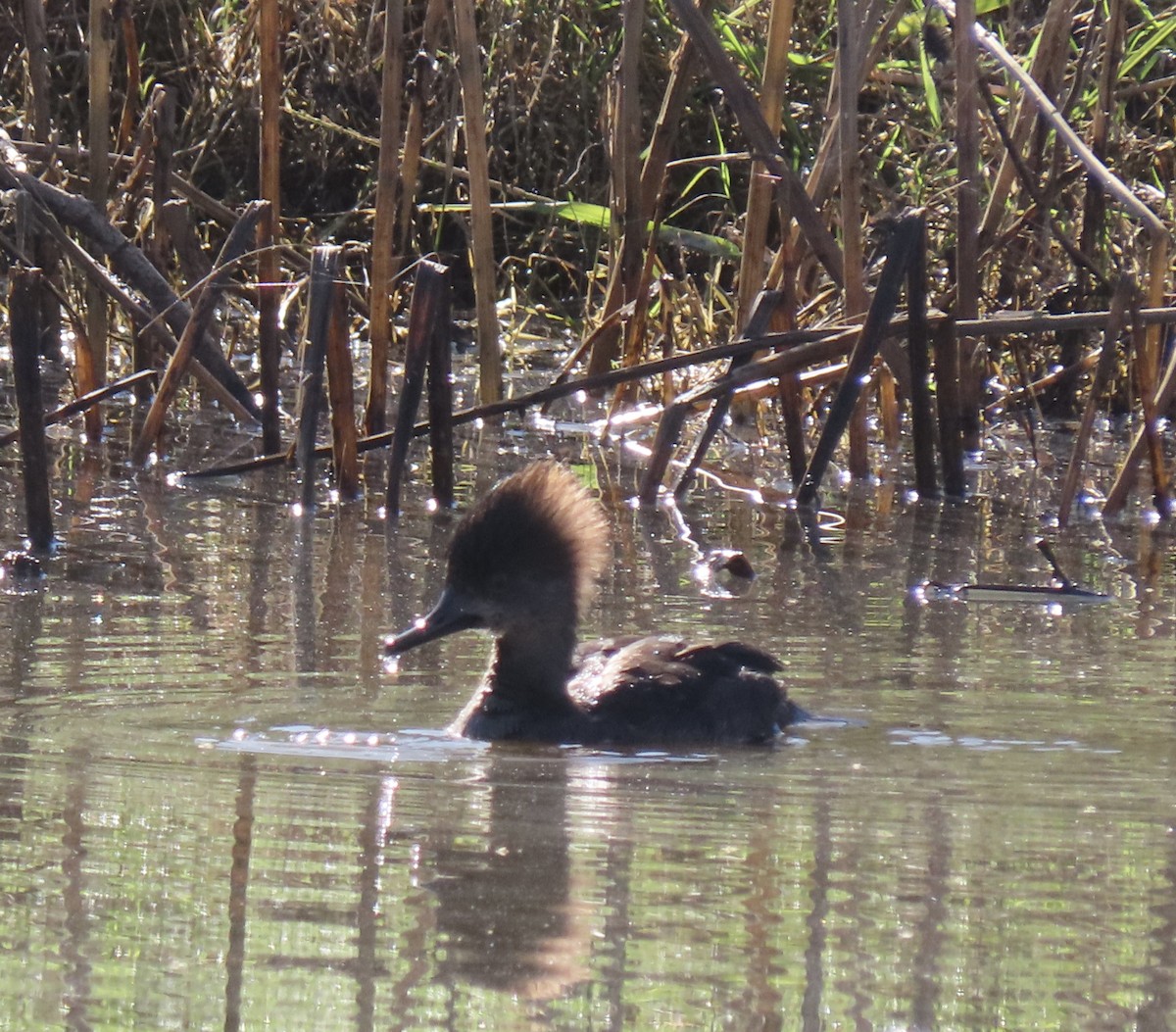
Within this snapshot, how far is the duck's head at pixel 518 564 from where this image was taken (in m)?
5.13

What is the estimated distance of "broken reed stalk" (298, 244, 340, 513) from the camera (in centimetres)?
721

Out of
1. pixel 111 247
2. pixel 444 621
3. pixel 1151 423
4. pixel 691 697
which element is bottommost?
pixel 691 697

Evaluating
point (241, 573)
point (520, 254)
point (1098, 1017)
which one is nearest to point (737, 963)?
point (1098, 1017)

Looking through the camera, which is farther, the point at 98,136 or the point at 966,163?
the point at 98,136

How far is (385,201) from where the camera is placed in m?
7.65

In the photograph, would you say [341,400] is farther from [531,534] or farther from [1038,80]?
[1038,80]

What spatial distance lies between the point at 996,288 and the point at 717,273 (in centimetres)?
137

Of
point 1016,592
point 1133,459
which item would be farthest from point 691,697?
point 1133,459

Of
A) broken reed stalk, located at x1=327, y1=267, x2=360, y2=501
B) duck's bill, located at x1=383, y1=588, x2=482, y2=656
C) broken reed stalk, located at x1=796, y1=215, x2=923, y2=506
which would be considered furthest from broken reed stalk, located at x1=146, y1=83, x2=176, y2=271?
duck's bill, located at x1=383, y1=588, x2=482, y2=656

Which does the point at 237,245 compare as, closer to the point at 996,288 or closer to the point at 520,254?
the point at 996,288

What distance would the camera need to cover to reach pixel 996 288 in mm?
9602

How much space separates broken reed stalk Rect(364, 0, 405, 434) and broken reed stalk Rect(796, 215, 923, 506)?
159 cm

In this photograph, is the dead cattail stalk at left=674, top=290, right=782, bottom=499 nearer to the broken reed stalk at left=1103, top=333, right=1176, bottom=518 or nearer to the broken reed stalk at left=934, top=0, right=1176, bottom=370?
the broken reed stalk at left=934, top=0, right=1176, bottom=370

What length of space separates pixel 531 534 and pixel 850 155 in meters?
2.66
